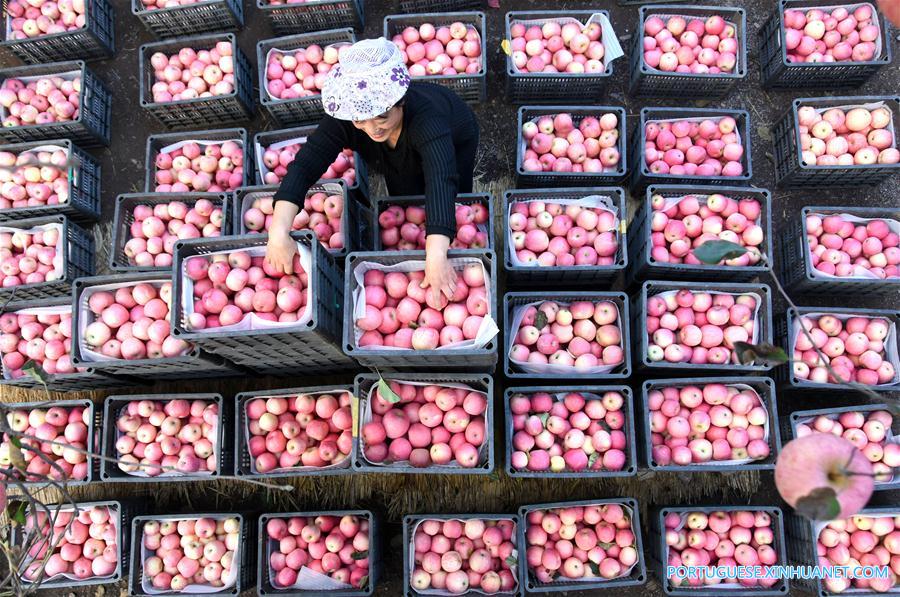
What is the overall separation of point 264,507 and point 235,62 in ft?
8.82

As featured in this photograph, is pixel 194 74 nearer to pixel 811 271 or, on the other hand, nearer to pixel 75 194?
pixel 75 194

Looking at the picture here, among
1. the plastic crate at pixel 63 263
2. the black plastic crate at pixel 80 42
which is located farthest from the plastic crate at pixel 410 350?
the black plastic crate at pixel 80 42

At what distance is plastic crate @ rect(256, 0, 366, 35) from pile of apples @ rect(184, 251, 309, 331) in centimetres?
214

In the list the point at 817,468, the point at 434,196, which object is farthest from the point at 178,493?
the point at 817,468

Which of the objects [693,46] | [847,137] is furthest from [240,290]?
[847,137]

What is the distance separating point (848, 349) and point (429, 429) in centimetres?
218

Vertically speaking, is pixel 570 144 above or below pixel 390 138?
above

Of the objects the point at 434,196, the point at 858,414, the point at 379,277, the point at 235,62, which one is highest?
the point at 235,62

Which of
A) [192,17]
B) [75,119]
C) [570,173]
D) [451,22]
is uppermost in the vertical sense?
[192,17]

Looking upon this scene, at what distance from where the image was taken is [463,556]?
2.72 m

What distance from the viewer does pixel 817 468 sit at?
133cm

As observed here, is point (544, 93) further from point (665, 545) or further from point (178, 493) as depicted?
point (178, 493)

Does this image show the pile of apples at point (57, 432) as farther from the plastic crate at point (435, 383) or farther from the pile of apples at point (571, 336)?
the pile of apples at point (571, 336)

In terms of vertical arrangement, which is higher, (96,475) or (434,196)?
(434,196)
